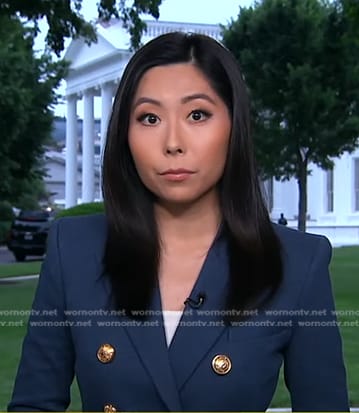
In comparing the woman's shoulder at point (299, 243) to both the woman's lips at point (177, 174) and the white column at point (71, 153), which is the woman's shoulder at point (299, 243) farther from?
the white column at point (71, 153)

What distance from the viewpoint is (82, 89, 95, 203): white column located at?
50081mm

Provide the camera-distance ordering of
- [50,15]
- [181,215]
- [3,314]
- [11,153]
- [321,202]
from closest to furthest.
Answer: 1. [181,215]
2. [3,314]
3. [50,15]
4. [11,153]
5. [321,202]

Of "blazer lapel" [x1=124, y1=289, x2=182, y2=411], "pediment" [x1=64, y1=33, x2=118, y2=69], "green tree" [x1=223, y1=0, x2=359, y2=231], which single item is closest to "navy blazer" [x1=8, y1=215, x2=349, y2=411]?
"blazer lapel" [x1=124, y1=289, x2=182, y2=411]

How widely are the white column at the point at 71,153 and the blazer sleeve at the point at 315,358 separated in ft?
173

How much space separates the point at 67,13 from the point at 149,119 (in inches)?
482

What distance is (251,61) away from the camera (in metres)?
22.7

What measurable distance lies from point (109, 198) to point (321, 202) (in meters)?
40.7

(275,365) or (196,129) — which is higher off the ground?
(196,129)

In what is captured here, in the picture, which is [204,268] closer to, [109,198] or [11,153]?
[109,198]

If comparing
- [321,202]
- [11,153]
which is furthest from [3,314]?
[321,202]

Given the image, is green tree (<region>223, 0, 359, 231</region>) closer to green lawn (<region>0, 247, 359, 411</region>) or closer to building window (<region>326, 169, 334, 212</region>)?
green lawn (<region>0, 247, 359, 411</region>)

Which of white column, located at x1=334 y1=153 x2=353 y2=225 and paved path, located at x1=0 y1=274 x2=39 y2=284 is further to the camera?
white column, located at x1=334 y1=153 x2=353 y2=225

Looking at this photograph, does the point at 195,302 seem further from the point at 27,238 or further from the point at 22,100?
the point at 27,238

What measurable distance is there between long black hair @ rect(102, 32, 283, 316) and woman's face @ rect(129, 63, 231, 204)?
0.08 ft
